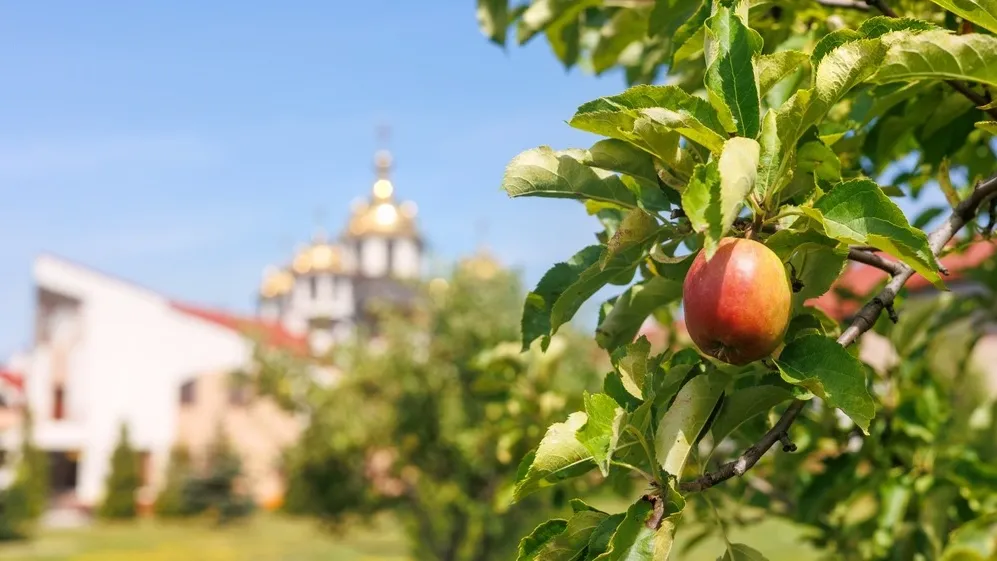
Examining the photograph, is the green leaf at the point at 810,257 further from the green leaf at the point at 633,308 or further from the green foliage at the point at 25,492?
the green foliage at the point at 25,492

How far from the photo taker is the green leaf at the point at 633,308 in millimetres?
1585

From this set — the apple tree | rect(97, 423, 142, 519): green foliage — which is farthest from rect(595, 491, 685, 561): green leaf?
rect(97, 423, 142, 519): green foliage

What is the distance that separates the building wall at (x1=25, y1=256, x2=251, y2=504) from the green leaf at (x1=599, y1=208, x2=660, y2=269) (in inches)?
1405

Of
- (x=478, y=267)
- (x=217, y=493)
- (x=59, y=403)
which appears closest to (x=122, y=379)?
(x=59, y=403)

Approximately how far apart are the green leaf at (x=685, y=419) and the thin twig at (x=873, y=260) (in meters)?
0.26

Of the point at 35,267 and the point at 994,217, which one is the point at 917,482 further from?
the point at 35,267

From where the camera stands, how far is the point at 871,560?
2.72 metres

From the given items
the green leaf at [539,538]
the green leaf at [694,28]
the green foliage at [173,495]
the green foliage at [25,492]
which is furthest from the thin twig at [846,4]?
the green foliage at [173,495]

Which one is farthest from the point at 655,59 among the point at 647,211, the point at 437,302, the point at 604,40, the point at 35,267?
the point at 35,267

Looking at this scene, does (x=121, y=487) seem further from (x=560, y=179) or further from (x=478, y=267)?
(x=560, y=179)

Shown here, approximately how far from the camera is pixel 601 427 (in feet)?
3.96

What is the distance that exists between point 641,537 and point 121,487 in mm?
35135

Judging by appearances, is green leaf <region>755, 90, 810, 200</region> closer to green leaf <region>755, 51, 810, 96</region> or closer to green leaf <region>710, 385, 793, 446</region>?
green leaf <region>755, 51, 810, 96</region>

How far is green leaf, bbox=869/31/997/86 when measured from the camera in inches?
50.1
